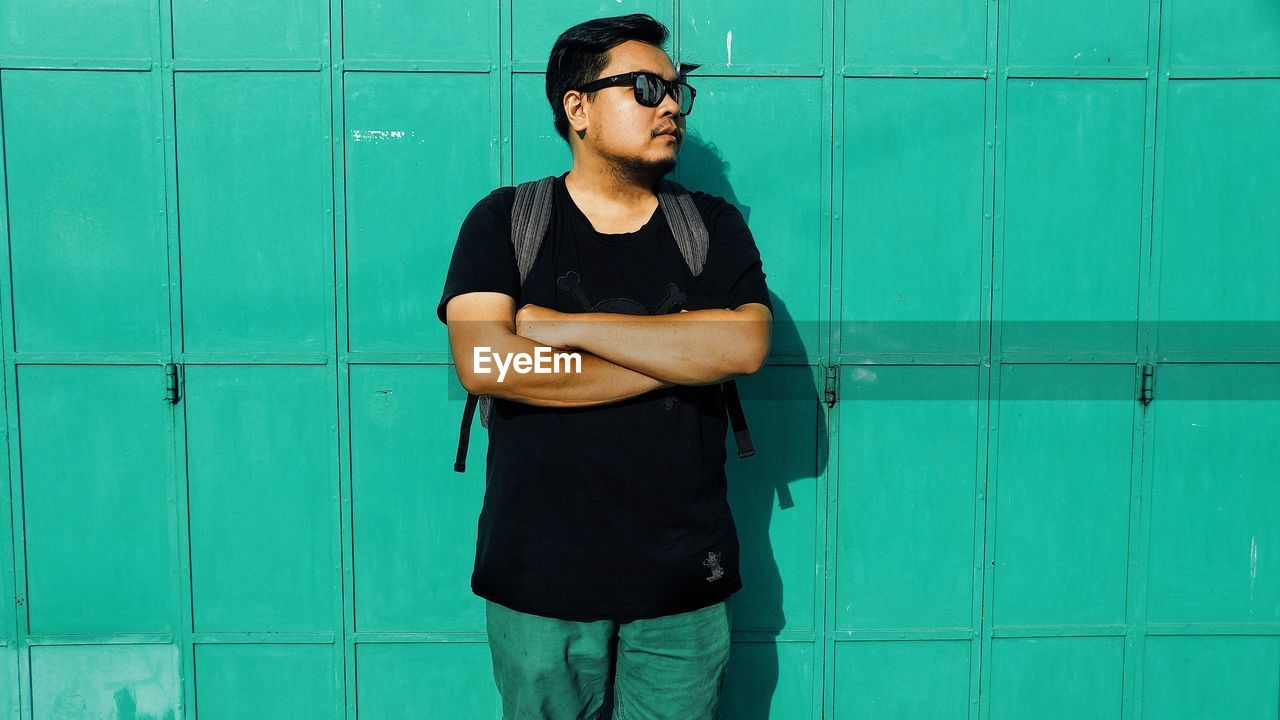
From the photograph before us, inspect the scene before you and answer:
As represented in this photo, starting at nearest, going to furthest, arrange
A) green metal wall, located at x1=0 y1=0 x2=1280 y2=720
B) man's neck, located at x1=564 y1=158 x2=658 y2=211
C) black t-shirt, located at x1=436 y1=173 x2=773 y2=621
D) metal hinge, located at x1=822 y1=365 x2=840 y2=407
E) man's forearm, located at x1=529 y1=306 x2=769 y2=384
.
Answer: man's forearm, located at x1=529 y1=306 x2=769 y2=384
black t-shirt, located at x1=436 y1=173 x2=773 y2=621
man's neck, located at x1=564 y1=158 x2=658 y2=211
green metal wall, located at x1=0 y1=0 x2=1280 y2=720
metal hinge, located at x1=822 y1=365 x2=840 y2=407

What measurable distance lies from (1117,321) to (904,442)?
85cm

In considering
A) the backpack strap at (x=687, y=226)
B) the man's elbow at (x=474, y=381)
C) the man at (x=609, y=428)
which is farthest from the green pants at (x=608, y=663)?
the backpack strap at (x=687, y=226)

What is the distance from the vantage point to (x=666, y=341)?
6.33ft

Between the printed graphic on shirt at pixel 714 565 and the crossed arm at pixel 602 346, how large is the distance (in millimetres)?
464

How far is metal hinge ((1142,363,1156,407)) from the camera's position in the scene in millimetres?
2842

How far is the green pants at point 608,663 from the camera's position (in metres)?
2.09

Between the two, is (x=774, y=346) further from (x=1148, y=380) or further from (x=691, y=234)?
(x=1148, y=380)

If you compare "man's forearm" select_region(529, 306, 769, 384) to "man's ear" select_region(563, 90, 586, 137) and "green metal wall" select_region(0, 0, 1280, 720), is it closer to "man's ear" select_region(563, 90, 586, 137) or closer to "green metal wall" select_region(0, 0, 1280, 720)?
"man's ear" select_region(563, 90, 586, 137)

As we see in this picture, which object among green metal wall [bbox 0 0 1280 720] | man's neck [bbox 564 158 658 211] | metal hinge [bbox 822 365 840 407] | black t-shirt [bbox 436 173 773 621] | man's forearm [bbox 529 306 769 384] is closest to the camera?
man's forearm [bbox 529 306 769 384]

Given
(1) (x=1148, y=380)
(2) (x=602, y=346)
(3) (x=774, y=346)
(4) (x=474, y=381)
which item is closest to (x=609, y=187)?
(2) (x=602, y=346)

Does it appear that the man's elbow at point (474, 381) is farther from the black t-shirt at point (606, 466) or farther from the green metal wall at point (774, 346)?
the green metal wall at point (774, 346)

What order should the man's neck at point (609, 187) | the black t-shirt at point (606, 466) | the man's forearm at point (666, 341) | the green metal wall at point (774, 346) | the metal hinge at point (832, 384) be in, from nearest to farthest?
1. the man's forearm at point (666, 341)
2. the black t-shirt at point (606, 466)
3. the man's neck at point (609, 187)
4. the green metal wall at point (774, 346)
5. the metal hinge at point (832, 384)

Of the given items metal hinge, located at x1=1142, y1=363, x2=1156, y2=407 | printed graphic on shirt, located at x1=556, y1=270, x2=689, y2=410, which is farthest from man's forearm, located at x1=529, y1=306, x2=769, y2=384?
metal hinge, located at x1=1142, y1=363, x2=1156, y2=407

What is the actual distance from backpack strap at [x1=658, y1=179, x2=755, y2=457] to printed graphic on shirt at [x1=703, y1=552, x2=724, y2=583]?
31cm
